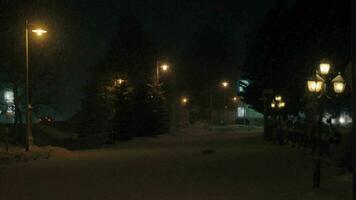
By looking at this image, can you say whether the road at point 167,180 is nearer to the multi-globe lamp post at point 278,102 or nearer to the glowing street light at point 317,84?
the glowing street light at point 317,84

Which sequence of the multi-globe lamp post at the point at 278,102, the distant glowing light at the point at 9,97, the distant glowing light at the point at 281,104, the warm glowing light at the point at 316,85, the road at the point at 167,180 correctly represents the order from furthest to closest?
1. the distant glowing light at the point at 281,104
2. the multi-globe lamp post at the point at 278,102
3. the distant glowing light at the point at 9,97
4. the warm glowing light at the point at 316,85
5. the road at the point at 167,180

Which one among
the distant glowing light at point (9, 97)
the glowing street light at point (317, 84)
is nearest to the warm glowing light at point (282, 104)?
the distant glowing light at point (9, 97)

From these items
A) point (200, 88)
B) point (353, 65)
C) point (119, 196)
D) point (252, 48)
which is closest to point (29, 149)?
point (119, 196)

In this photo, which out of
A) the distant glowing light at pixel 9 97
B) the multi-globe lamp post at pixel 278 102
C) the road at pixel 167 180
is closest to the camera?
the road at pixel 167 180

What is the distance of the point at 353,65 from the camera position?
14391 millimetres

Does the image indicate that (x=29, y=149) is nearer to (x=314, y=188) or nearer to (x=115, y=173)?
(x=115, y=173)

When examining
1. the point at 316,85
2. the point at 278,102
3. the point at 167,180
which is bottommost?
the point at 167,180

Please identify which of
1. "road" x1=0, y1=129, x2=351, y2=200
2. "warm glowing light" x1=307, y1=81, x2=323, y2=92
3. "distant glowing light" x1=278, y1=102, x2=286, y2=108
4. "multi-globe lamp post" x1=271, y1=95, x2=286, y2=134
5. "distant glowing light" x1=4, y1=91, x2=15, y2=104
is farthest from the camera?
"distant glowing light" x1=278, y1=102, x2=286, y2=108

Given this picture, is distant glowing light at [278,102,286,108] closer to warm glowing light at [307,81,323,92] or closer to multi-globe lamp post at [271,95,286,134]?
multi-globe lamp post at [271,95,286,134]

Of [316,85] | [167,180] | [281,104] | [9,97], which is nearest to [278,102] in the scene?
[281,104]

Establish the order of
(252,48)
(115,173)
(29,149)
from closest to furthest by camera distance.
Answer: (115,173) → (29,149) → (252,48)

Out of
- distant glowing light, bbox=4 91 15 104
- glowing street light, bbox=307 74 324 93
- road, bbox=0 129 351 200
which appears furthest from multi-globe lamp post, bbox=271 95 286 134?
glowing street light, bbox=307 74 324 93

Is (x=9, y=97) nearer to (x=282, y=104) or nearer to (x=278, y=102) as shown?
(x=278, y=102)

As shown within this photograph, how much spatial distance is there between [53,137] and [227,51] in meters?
78.1
